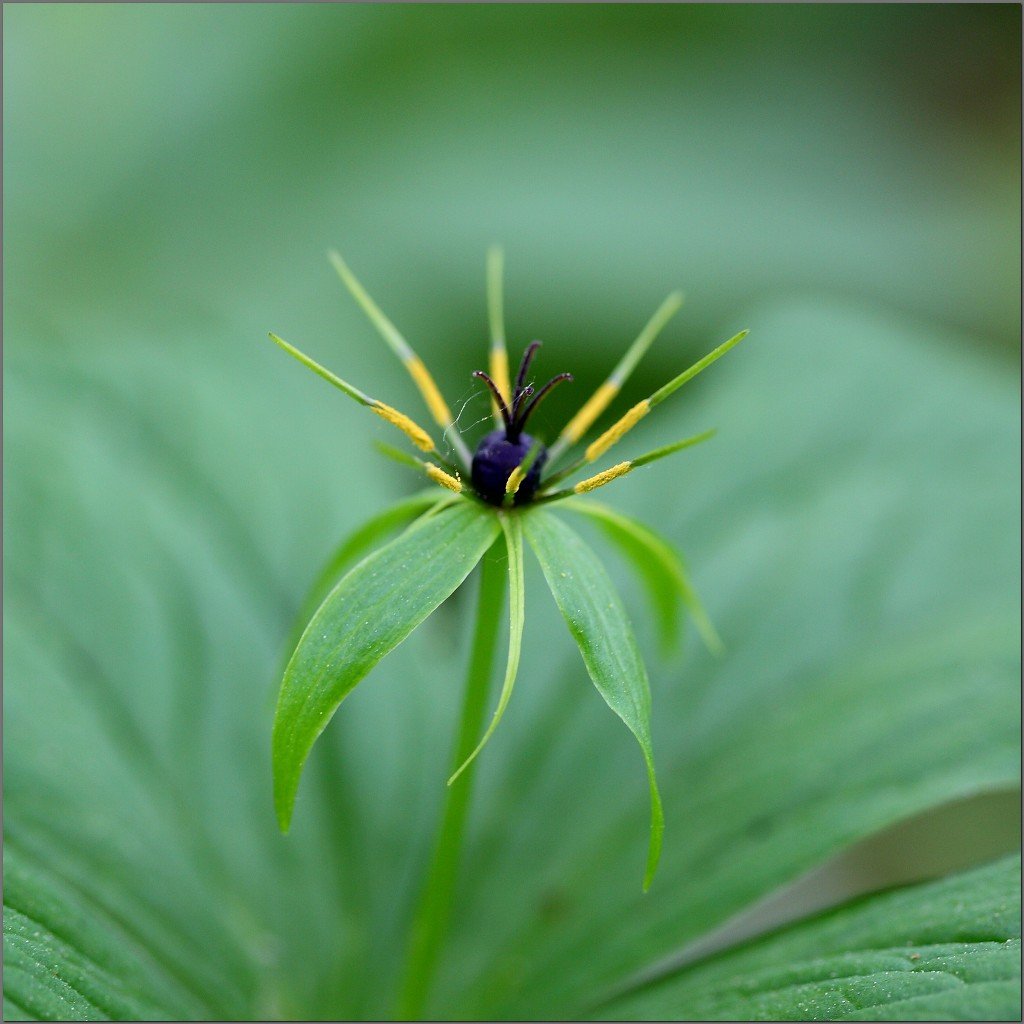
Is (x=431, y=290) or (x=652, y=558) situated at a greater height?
(x=431, y=290)

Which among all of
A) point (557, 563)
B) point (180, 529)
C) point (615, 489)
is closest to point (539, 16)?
point (615, 489)

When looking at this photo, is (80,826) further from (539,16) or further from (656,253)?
(539,16)

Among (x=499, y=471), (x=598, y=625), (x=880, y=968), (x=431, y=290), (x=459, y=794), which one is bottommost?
(x=880, y=968)

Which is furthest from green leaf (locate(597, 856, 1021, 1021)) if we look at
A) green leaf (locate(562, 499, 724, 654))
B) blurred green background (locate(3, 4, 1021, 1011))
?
green leaf (locate(562, 499, 724, 654))

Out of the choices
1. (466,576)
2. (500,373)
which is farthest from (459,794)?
(500,373)

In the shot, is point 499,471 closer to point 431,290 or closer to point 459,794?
point 459,794

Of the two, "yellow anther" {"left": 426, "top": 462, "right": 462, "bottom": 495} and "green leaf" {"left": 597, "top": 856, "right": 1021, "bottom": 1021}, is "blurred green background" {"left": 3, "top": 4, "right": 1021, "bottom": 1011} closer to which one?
"green leaf" {"left": 597, "top": 856, "right": 1021, "bottom": 1021}

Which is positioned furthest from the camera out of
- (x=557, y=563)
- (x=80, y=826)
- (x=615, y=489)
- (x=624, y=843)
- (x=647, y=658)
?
(x=615, y=489)
